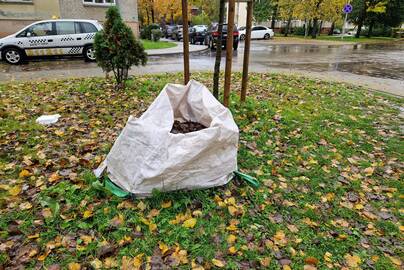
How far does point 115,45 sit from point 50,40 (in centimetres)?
753

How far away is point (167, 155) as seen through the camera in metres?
2.78

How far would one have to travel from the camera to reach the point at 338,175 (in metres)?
3.76

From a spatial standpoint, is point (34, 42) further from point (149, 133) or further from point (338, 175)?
point (338, 175)

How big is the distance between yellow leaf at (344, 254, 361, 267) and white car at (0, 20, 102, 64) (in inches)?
452

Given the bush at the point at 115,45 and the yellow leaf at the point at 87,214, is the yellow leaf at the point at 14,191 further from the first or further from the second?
the bush at the point at 115,45

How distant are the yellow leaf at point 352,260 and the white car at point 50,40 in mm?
11486

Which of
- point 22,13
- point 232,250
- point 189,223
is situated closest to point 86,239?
point 189,223

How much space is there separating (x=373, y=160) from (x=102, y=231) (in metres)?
3.54

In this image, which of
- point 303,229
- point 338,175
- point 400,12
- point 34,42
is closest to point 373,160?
point 338,175

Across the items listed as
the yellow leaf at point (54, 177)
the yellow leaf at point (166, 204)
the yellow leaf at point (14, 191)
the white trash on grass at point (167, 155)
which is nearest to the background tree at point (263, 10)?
the white trash on grass at point (167, 155)

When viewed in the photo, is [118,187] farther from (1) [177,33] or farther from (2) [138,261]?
(1) [177,33]

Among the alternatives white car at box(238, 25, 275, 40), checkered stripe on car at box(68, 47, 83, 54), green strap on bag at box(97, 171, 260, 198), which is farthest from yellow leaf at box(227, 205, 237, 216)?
white car at box(238, 25, 275, 40)

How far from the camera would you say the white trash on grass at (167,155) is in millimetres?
2803

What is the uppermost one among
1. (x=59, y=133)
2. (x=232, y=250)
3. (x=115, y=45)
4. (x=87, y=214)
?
(x=115, y=45)
